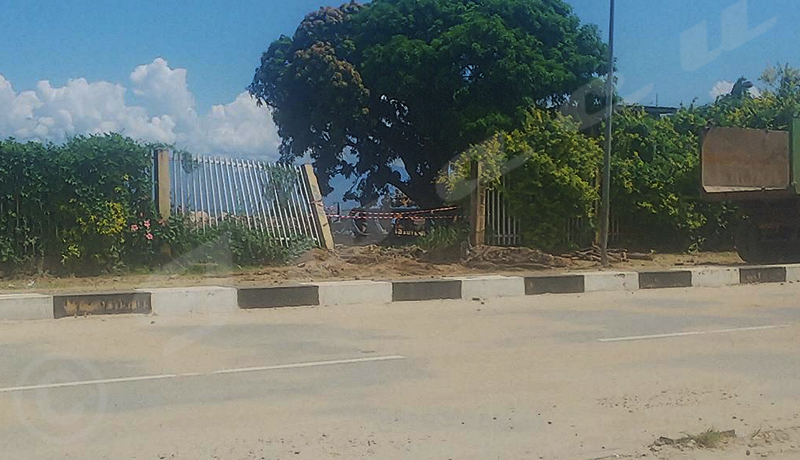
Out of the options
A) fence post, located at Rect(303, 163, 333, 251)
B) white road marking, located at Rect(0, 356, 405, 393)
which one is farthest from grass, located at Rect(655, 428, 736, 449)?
fence post, located at Rect(303, 163, 333, 251)

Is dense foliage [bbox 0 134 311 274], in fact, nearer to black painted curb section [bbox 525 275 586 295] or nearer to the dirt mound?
the dirt mound

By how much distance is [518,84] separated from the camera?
23.7 meters

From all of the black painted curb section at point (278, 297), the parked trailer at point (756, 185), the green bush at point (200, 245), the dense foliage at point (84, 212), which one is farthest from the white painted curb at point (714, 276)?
the dense foliage at point (84, 212)

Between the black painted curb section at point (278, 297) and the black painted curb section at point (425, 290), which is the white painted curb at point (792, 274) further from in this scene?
the black painted curb section at point (278, 297)

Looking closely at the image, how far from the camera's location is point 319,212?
1555 centimetres

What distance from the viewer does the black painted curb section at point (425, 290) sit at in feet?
38.0

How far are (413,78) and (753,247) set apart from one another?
1107 centimetres

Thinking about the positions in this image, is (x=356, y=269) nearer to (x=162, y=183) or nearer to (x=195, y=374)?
(x=162, y=183)

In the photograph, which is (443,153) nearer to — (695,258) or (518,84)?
(518,84)

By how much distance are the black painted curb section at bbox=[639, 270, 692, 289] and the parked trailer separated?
2.73 metres

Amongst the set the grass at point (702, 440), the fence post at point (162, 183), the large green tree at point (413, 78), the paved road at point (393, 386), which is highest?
the large green tree at point (413, 78)

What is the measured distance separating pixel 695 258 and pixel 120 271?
11.1m

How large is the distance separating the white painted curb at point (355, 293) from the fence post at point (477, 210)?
4.41 metres

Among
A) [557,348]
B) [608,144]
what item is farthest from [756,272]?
[557,348]
